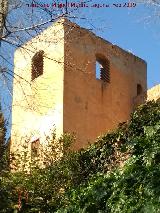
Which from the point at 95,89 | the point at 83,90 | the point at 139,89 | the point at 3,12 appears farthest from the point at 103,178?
the point at 139,89

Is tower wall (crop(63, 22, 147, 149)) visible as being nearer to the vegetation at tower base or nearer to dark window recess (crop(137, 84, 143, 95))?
dark window recess (crop(137, 84, 143, 95))

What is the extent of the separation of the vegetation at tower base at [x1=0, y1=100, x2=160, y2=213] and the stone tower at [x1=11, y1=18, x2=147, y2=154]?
4641mm

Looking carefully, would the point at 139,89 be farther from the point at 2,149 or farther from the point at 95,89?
the point at 2,149

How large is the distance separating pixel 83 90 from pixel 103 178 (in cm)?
979

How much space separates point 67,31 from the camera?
813cm

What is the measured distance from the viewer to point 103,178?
8750 millimetres

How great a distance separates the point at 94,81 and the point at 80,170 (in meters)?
8.09

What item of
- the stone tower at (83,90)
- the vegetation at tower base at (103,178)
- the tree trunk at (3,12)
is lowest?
the vegetation at tower base at (103,178)

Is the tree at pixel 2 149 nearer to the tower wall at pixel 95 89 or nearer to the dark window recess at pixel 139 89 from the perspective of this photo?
the tower wall at pixel 95 89

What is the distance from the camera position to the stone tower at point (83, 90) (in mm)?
17500

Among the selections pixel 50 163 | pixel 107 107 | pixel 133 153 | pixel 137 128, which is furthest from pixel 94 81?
pixel 133 153

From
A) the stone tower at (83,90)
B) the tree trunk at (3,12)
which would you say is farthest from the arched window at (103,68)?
the tree trunk at (3,12)

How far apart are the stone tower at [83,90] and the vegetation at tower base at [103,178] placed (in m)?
4.64

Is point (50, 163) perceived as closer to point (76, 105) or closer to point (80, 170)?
point (80, 170)
